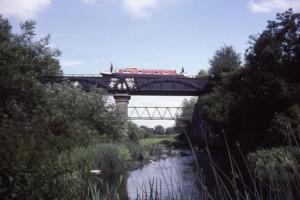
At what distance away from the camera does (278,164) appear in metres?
20.7

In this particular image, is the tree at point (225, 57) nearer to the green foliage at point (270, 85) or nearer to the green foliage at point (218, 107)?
the green foliage at point (218, 107)

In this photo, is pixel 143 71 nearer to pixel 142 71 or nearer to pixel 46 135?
pixel 142 71

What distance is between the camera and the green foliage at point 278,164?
658cm

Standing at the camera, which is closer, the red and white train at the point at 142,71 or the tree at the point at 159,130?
the red and white train at the point at 142,71

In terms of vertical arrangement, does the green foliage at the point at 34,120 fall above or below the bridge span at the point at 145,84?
below

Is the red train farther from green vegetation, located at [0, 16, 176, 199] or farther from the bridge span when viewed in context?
green vegetation, located at [0, 16, 176, 199]

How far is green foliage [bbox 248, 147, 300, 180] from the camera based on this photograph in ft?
21.6

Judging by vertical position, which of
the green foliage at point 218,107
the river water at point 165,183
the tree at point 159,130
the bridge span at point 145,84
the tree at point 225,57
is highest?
the tree at point 225,57

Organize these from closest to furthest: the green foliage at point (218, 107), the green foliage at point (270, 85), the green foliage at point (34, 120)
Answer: the green foliage at point (34, 120), the green foliage at point (270, 85), the green foliage at point (218, 107)

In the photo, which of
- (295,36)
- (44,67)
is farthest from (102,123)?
(295,36)

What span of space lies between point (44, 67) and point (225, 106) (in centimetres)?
3497

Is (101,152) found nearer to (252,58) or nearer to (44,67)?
(44,67)

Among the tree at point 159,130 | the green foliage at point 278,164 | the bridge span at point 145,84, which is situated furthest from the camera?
the tree at point 159,130

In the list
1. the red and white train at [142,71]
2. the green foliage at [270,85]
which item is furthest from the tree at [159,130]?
the green foliage at [270,85]
